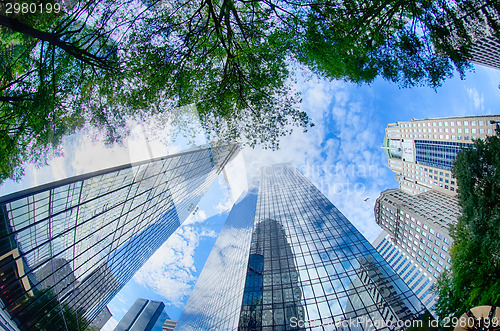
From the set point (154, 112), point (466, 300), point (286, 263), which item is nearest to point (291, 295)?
point (286, 263)

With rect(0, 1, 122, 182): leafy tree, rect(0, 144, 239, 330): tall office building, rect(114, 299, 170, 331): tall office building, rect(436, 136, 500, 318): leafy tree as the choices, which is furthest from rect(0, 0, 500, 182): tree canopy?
rect(114, 299, 170, 331): tall office building

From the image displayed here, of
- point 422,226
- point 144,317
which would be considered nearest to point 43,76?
point 422,226

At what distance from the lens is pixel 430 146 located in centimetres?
8012

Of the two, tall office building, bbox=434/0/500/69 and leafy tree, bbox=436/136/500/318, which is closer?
tall office building, bbox=434/0/500/69

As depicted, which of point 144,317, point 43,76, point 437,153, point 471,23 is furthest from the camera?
point 144,317

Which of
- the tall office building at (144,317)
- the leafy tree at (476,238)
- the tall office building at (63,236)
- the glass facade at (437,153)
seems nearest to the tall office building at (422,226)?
the glass facade at (437,153)

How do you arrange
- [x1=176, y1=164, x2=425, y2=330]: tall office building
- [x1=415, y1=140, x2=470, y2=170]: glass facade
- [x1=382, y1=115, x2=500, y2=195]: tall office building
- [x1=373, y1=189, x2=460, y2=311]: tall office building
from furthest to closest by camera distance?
1. [x1=415, y1=140, x2=470, y2=170]: glass facade
2. [x1=382, y1=115, x2=500, y2=195]: tall office building
3. [x1=373, y1=189, x2=460, y2=311]: tall office building
4. [x1=176, y1=164, x2=425, y2=330]: tall office building

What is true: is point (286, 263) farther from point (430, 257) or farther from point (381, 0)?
point (430, 257)

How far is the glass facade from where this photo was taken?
69.5 metres

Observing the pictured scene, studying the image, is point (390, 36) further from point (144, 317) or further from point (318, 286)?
point (144, 317)

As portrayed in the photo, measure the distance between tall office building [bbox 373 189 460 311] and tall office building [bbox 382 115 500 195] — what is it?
8934 mm

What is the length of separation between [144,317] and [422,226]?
12988 centimetres

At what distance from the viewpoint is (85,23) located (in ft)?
20.7

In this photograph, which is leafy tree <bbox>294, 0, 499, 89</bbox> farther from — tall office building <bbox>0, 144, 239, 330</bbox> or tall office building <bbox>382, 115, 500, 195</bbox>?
tall office building <bbox>382, 115, 500, 195</bbox>
